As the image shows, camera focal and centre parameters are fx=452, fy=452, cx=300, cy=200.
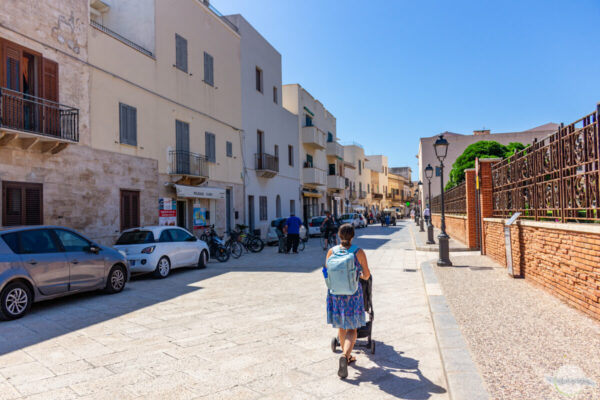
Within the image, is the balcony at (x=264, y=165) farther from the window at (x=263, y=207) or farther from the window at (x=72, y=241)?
the window at (x=72, y=241)

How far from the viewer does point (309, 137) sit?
36688 millimetres

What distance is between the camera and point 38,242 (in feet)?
26.0

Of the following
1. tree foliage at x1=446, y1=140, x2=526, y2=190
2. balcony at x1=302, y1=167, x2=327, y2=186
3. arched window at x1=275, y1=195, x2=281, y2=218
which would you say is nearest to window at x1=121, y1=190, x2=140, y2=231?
arched window at x1=275, y1=195, x2=281, y2=218

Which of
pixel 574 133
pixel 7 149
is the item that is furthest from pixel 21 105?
pixel 574 133

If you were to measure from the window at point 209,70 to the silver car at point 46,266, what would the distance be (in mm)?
13490

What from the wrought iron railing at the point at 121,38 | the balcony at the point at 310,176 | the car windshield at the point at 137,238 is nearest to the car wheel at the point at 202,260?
the car windshield at the point at 137,238

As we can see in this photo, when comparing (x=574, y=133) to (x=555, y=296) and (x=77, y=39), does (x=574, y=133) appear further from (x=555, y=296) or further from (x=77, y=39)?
(x=77, y=39)

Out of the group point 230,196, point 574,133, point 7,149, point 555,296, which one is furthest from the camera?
point 230,196

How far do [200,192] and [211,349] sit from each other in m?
14.3

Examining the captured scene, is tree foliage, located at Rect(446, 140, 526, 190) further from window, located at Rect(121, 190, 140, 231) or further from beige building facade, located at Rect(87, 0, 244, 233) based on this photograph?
window, located at Rect(121, 190, 140, 231)

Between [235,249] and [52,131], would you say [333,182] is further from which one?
[52,131]

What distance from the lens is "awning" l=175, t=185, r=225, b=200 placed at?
1781cm

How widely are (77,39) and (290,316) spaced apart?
11.4m

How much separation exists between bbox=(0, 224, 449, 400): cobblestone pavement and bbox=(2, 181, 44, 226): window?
3.71m
